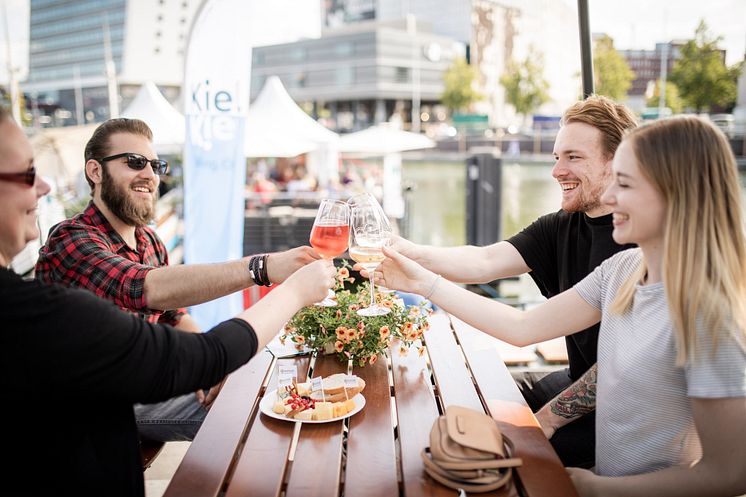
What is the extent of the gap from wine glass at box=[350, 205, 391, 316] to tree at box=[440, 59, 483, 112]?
65.8 m

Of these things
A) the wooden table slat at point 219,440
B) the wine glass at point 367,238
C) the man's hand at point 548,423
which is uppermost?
the wine glass at point 367,238

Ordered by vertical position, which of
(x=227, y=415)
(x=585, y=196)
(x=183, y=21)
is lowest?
(x=227, y=415)

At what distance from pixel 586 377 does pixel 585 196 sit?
71cm

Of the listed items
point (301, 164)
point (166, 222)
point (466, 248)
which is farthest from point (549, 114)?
point (466, 248)

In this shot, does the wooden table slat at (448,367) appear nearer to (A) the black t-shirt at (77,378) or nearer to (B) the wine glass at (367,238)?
(B) the wine glass at (367,238)

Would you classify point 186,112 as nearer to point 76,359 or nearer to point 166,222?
point 76,359

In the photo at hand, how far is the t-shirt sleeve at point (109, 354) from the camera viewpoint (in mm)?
1108

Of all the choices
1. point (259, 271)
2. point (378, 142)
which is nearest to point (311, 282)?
point (259, 271)

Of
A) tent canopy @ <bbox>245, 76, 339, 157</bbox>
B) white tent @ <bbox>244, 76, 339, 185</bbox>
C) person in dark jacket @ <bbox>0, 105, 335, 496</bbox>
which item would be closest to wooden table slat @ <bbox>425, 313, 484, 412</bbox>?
person in dark jacket @ <bbox>0, 105, 335, 496</bbox>

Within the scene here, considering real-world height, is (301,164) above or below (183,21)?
below

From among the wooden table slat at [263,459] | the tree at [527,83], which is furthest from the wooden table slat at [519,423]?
the tree at [527,83]

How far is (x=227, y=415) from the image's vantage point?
179cm

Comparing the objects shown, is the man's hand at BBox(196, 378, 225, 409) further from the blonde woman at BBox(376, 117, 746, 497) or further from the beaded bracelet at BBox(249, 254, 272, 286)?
the blonde woman at BBox(376, 117, 746, 497)

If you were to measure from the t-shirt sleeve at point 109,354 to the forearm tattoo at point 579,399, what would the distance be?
125 centimetres
